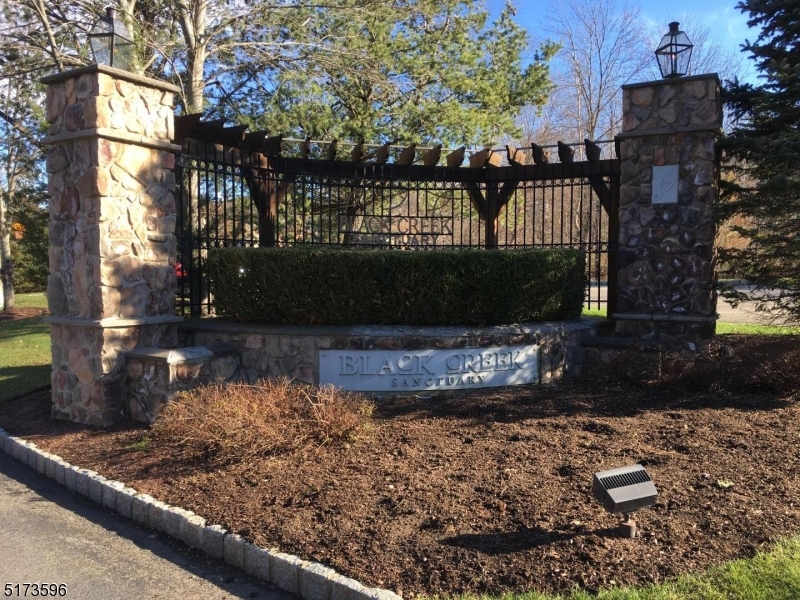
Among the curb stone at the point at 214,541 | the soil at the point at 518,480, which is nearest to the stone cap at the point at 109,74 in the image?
the soil at the point at 518,480

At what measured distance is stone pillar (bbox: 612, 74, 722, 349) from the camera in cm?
786

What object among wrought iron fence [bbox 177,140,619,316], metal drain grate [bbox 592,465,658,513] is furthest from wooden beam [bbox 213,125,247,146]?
metal drain grate [bbox 592,465,658,513]

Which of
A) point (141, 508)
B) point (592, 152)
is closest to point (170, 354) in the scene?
point (141, 508)

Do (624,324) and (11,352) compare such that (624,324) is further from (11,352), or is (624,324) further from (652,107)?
(11,352)

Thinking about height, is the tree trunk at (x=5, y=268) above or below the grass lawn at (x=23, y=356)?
above

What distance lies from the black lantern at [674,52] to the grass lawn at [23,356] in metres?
9.06

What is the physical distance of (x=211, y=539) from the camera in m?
4.00

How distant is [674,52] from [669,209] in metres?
1.91

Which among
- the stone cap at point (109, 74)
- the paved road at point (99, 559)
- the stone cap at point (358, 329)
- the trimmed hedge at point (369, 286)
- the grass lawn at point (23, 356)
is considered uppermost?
the stone cap at point (109, 74)

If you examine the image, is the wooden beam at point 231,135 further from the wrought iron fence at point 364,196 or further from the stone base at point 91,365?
the stone base at point 91,365

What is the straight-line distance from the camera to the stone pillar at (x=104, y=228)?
6492mm

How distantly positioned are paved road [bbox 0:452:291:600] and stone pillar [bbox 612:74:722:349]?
246 inches

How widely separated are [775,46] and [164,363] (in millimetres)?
8003

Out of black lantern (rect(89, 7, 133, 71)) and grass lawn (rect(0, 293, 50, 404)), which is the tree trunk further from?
black lantern (rect(89, 7, 133, 71))
